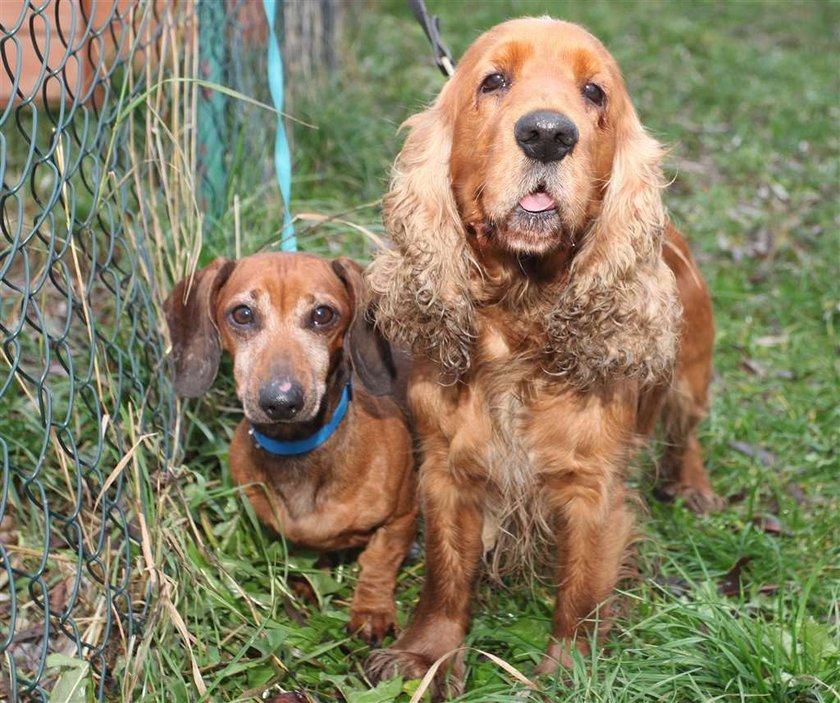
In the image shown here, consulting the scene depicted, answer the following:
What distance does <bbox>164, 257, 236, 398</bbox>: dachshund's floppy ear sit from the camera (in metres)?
3.07

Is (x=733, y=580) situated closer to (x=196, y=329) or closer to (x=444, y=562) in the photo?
(x=444, y=562)

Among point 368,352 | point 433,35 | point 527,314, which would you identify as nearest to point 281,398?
point 368,352

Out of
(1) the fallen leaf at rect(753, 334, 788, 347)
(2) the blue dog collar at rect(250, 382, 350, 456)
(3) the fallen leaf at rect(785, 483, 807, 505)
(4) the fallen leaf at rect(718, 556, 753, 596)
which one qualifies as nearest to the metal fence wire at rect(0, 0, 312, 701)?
(2) the blue dog collar at rect(250, 382, 350, 456)

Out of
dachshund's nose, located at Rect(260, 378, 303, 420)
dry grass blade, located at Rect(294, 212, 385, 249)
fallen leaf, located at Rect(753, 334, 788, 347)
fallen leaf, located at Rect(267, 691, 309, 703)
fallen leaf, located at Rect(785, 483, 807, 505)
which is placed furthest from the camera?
fallen leaf, located at Rect(753, 334, 788, 347)

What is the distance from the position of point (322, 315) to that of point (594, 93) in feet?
3.22

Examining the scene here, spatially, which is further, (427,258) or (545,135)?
(427,258)

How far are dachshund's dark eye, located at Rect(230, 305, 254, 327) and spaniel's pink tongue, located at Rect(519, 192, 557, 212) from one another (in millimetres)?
917

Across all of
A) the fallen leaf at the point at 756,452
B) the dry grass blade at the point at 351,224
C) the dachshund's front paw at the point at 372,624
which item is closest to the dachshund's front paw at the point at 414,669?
the dachshund's front paw at the point at 372,624

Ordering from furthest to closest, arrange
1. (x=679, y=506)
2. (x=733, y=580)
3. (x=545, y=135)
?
(x=679, y=506) < (x=733, y=580) < (x=545, y=135)

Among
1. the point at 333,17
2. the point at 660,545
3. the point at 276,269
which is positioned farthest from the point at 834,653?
the point at 333,17

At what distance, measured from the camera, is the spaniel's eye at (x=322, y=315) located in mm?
3012

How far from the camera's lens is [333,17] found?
21.3ft

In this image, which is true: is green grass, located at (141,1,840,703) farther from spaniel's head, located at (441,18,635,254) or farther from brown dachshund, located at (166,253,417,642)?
spaniel's head, located at (441,18,635,254)

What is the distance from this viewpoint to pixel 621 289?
2699 millimetres
